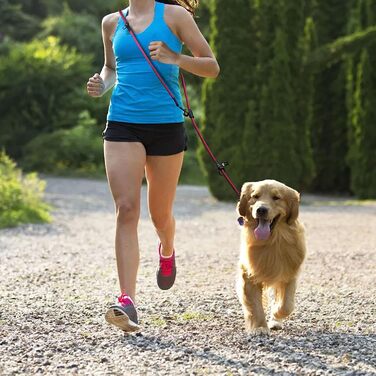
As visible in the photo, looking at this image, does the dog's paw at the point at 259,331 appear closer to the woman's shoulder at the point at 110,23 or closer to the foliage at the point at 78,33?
the woman's shoulder at the point at 110,23

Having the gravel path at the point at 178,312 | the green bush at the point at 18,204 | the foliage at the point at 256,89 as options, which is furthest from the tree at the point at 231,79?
the gravel path at the point at 178,312

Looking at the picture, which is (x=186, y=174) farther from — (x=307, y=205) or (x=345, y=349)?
(x=345, y=349)

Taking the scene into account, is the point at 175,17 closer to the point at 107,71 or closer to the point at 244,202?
the point at 107,71

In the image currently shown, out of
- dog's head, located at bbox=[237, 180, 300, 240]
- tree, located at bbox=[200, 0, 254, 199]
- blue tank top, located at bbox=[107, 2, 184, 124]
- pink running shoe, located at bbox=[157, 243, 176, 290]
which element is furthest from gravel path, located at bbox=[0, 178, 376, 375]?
tree, located at bbox=[200, 0, 254, 199]

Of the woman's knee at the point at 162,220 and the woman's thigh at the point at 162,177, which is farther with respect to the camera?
the woman's knee at the point at 162,220

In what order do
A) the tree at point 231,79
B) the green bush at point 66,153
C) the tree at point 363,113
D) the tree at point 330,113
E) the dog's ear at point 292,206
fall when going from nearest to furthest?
the dog's ear at point 292,206
the tree at point 231,79
the tree at point 363,113
the tree at point 330,113
the green bush at point 66,153

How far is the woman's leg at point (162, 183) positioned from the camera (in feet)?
17.7

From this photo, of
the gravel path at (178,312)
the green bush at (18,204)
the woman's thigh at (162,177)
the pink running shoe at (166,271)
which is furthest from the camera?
the green bush at (18,204)

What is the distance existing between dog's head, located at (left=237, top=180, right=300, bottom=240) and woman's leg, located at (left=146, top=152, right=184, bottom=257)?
1.38 feet

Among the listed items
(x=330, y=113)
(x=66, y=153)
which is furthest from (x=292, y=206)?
(x=66, y=153)

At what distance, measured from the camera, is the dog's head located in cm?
521

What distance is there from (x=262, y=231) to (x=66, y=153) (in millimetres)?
19789

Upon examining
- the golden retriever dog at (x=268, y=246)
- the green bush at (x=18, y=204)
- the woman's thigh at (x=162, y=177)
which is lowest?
the green bush at (x=18, y=204)

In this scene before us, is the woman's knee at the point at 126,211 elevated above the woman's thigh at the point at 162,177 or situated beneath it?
situated beneath
